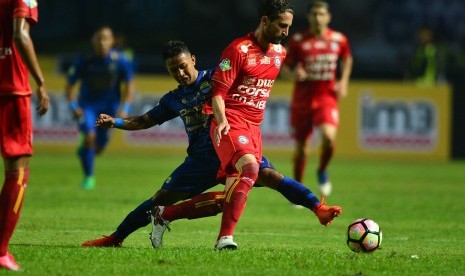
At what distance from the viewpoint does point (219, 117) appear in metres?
8.21

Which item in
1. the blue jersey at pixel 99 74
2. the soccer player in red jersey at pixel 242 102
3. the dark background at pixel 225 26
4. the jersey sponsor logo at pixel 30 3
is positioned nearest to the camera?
the jersey sponsor logo at pixel 30 3

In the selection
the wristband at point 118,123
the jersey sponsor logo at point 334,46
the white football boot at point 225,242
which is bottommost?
the white football boot at point 225,242

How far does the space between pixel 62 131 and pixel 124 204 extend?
9.08 metres

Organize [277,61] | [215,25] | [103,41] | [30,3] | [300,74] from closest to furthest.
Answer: [30,3] → [277,61] → [300,74] → [103,41] → [215,25]

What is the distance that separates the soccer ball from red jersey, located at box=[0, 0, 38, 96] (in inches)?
120

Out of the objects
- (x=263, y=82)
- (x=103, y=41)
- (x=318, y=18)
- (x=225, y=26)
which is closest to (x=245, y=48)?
(x=263, y=82)

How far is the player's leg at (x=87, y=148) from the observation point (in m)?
15.5

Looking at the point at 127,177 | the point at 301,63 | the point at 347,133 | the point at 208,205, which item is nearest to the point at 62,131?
the point at 127,177

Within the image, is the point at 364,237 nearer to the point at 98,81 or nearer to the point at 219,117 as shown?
the point at 219,117

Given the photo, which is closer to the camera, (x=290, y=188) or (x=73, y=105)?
(x=290, y=188)

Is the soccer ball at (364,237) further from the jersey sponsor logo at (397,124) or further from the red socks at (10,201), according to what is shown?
the jersey sponsor logo at (397,124)

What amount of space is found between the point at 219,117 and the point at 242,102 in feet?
2.27

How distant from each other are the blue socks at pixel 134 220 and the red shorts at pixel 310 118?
5.80 m

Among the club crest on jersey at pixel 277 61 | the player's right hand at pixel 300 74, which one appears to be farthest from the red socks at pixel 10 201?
the player's right hand at pixel 300 74
